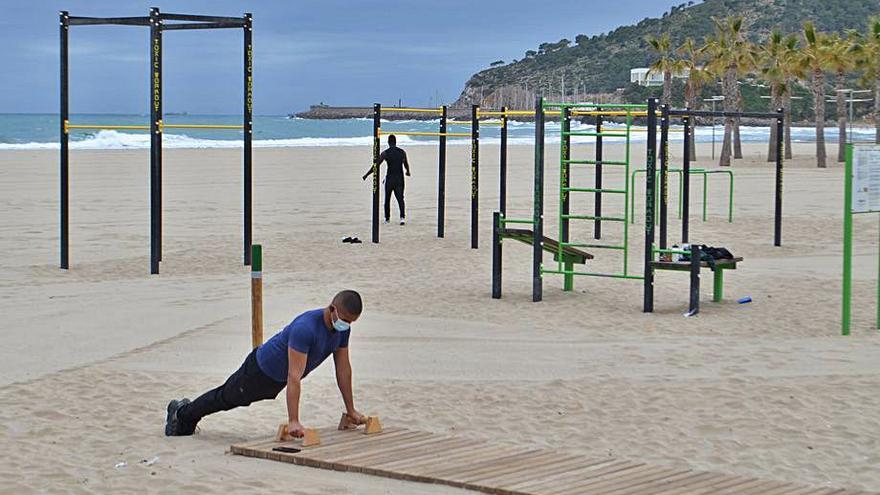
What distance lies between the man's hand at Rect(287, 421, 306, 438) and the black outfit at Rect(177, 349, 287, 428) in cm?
34

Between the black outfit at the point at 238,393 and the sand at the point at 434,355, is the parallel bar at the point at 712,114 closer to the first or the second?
the sand at the point at 434,355

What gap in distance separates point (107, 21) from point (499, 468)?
1016 centimetres

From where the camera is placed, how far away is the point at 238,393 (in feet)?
23.8

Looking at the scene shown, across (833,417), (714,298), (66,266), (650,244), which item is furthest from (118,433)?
(66,266)

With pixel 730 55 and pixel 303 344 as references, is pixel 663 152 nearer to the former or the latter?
pixel 303 344

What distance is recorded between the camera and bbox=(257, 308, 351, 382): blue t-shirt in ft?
22.7

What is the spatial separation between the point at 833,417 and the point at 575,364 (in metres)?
2.19

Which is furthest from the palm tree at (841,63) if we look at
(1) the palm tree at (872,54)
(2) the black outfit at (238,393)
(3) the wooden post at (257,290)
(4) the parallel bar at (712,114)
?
(2) the black outfit at (238,393)

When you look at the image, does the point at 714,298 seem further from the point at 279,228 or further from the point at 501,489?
the point at 279,228

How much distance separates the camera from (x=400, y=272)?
49.0 feet

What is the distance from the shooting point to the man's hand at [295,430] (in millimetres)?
6892

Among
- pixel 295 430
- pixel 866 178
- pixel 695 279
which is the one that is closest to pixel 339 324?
pixel 295 430

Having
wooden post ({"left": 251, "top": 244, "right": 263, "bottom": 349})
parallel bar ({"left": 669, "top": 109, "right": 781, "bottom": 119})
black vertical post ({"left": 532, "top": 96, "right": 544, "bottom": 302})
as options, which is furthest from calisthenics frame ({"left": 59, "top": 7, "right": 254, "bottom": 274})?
wooden post ({"left": 251, "top": 244, "right": 263, "bottom": 349})

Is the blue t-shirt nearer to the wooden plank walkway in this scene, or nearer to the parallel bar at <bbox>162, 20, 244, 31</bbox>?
the wooden plank walkway
